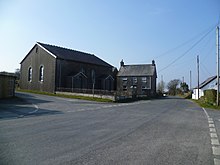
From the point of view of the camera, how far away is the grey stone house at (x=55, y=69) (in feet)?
123

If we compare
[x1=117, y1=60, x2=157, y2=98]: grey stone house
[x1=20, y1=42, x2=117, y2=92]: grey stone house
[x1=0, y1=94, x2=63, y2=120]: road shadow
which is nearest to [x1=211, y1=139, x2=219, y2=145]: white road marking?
[x1=0, y1=94, x2=63, y2=120]: road shadow

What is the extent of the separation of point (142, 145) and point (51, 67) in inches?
1318

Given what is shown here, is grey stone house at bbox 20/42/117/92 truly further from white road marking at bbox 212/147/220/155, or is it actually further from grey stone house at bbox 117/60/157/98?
white road marking at bbox 212/147/220/155

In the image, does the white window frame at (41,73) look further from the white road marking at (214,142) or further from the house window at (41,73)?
the white road marking at (214,142)

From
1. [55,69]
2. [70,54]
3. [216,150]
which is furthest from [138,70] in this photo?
[216,150]

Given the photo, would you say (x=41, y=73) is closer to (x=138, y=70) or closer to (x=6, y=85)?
(x=6, y=85)

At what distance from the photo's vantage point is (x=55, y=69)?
36781mm

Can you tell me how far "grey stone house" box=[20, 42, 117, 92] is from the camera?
123 ft

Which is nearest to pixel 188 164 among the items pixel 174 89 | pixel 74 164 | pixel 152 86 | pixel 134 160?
pixel 134 160

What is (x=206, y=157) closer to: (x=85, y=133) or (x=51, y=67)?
(x=85, y=133)

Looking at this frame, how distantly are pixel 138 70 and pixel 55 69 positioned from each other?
30.4m

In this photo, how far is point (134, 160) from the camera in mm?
4852

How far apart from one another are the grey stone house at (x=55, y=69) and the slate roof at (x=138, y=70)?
54.8 feet

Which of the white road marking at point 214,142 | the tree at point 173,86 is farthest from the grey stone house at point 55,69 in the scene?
the tree at point 173,86
